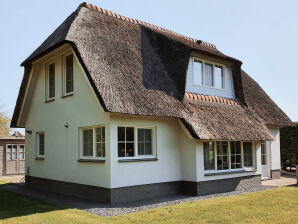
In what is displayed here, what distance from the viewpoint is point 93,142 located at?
11156 mm

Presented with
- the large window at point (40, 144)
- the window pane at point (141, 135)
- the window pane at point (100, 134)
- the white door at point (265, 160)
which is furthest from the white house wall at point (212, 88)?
the large window at point (40, 144)

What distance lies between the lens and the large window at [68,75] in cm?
1249

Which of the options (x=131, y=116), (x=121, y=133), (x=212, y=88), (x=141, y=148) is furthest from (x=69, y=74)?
(x=212, y=88)

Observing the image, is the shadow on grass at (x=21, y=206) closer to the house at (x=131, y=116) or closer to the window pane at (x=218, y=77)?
the house at (x=131, y=116)

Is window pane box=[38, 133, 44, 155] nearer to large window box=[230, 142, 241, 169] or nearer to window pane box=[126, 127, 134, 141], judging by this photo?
window pane box=[126, 127, 134, 141]

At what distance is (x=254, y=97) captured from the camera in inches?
658

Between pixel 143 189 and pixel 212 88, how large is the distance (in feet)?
18.7

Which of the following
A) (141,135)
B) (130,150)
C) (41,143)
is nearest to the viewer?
(130,150)

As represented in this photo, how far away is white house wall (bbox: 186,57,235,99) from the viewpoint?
516 inches

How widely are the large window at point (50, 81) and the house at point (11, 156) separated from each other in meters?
8.10

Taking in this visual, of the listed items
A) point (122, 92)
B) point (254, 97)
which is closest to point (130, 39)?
point (122, 92)

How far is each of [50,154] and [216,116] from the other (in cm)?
704

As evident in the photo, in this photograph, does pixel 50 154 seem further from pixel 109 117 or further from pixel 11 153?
pixel 11 153

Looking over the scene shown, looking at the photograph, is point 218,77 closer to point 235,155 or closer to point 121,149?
point 235,155
